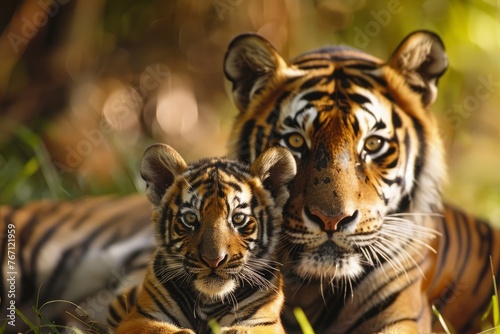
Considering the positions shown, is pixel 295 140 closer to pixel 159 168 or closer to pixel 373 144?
pixel 373 144

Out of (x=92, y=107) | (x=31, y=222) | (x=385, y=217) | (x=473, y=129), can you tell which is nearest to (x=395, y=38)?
(x=473, y=129)

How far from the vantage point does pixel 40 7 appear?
16.3 ft

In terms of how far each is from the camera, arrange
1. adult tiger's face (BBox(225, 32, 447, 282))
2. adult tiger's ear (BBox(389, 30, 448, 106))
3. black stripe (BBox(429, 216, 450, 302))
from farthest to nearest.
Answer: black stripe (BBox(429, 216, 450, 302)) → adult tiger's ear (BBox(389, 30, 448, 106)) → adult tiger's face (BBox(225, 32, 447, 282))

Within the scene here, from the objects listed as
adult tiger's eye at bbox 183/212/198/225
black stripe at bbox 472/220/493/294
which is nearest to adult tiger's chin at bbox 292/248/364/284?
adult tiger's eye at bbox 183/212/198/225

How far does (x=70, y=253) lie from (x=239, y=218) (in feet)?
4.49

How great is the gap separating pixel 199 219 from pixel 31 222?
1425 millimetres

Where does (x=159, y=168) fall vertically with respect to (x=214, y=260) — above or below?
above

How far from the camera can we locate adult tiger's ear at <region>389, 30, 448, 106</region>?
89.0 inches

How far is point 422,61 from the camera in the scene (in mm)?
2314

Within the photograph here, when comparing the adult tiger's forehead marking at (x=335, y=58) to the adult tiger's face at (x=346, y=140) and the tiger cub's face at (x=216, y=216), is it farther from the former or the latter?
the tiger cub's face at (x=216, y=216)

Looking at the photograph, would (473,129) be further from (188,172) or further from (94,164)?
(188,172)

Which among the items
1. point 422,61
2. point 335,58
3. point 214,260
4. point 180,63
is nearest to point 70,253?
point 335,58

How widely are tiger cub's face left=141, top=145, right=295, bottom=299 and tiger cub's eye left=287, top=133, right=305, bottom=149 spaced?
0.64ft

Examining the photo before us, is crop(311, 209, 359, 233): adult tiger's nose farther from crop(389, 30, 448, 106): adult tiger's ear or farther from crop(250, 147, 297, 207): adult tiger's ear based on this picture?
crop(389, 30, 448, 106): adult tiger's ear
